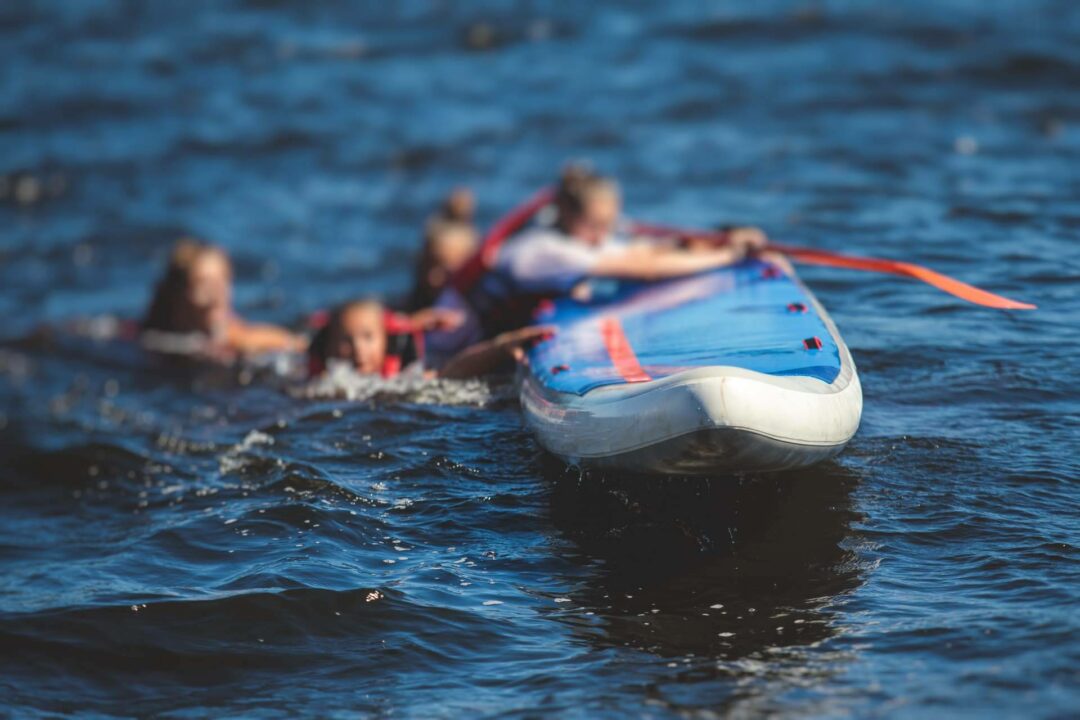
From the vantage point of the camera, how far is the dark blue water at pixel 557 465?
3740 mm

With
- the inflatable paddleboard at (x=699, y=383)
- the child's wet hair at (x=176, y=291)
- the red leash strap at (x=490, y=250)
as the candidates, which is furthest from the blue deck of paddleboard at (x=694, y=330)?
the child's wet hair at (x=176, y=291)

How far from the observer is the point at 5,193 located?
12.2 metres

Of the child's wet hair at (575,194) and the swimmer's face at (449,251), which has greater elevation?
the child's wet hair at (575,194)

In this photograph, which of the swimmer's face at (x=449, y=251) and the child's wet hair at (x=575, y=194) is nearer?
the child's wet hair at (x=575, y=194)

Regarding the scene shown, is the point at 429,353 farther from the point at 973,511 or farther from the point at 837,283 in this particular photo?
the point at 973,511

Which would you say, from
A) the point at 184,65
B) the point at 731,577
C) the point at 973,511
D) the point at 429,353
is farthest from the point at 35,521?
the point at 184,65

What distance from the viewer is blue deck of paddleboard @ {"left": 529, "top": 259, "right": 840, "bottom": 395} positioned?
181 inches

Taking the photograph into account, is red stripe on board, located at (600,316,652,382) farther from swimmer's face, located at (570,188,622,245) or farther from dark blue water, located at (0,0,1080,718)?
swimmer's face, located at (570,188,622,245)

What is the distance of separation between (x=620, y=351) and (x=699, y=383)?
1204mm

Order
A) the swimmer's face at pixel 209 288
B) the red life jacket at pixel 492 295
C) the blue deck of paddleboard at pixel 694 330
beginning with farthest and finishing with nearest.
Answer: the swimmer's face at pixel 209 288
the red life jacket at pixel 492 295
the blue deck of paddleboard at pixel 694 330

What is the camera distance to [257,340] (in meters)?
8.02

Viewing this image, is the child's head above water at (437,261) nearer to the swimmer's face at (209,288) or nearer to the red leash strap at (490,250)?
the red leash strap at (490,250)

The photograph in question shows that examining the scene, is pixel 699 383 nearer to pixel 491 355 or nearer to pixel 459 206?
pixel 491 355

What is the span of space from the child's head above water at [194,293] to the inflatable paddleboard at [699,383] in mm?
2715
